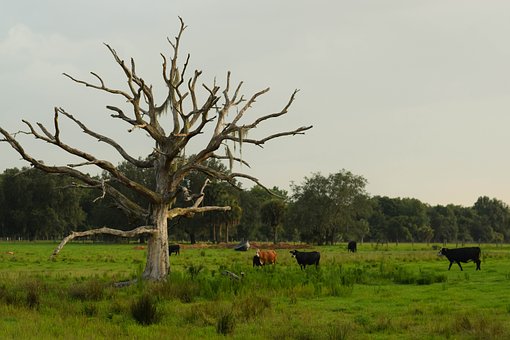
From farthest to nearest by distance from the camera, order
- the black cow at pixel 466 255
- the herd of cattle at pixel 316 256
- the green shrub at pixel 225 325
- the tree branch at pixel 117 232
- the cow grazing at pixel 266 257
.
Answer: the cow grazing at pixel 266 257 → the herd of cattle at pixel 316 256 → the black cow at pixel 466 255 → the tree branch at pixel 117 232 → the green shrub at pixel 225 325

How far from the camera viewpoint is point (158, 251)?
21500 mm

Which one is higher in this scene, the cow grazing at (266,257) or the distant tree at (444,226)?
the distant tree at (444,226)

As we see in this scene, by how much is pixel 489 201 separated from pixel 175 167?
561 feet

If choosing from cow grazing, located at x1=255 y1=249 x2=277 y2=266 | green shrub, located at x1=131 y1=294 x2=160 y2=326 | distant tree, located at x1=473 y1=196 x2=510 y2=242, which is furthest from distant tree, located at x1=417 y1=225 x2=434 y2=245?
green shrub, located at x1=131 y1=294 x2=160 y2=326

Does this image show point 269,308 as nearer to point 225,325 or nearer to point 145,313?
point 225,325

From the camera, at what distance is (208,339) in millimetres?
11398

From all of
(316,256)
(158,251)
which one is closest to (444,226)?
(316,256)

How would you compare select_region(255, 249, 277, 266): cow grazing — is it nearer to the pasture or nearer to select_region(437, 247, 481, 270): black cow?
the pasture

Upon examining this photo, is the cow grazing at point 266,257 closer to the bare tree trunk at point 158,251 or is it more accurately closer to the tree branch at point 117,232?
the bare tree trunk at point 158,251

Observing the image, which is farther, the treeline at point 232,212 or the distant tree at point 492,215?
the distant tree at point 492,215

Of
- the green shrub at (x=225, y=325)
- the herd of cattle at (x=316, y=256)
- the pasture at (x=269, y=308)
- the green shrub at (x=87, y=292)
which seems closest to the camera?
the pasture at (x=269, y=308)

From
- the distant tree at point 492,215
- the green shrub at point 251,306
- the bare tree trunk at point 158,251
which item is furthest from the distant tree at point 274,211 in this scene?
the distant tree at point 492,215

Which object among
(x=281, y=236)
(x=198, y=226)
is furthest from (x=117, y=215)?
(x=281, y=236)

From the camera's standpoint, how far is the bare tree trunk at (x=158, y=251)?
69.9 ft
